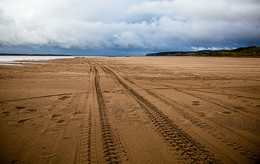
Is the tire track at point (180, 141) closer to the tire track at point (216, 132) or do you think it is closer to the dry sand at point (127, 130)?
the dry sand at point (127, 130)

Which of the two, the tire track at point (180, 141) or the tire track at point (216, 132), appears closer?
the tire track at point (180, 141)

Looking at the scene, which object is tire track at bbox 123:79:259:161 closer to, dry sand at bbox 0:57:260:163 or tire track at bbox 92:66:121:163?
dry sand at bbox 0:57:260:163

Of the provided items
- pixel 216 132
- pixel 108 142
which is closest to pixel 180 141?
pixel 216 132

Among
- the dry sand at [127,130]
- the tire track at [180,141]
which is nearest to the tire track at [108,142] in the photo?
the dry sand at [127,130]

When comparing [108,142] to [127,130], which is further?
[127,130]

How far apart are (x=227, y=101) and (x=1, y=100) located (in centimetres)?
937

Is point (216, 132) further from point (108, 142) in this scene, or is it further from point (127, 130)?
point (108, 142)

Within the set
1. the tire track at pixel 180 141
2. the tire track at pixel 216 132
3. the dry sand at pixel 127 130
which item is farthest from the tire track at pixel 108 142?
the tire track at pixel 216 132

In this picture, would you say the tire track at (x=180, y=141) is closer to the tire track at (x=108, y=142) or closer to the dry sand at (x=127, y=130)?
the dry sand at (x=127, y=130)

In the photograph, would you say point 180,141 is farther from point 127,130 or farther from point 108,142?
point 108,142

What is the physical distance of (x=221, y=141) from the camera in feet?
10.0

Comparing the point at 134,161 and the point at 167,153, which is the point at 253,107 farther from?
the point at 134,161

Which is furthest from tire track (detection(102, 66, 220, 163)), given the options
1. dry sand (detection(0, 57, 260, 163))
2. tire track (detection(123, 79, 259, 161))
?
tire track (detection(123, 79, 259, 161))

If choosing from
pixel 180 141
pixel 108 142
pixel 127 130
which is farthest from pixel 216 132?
pixel 108 142
